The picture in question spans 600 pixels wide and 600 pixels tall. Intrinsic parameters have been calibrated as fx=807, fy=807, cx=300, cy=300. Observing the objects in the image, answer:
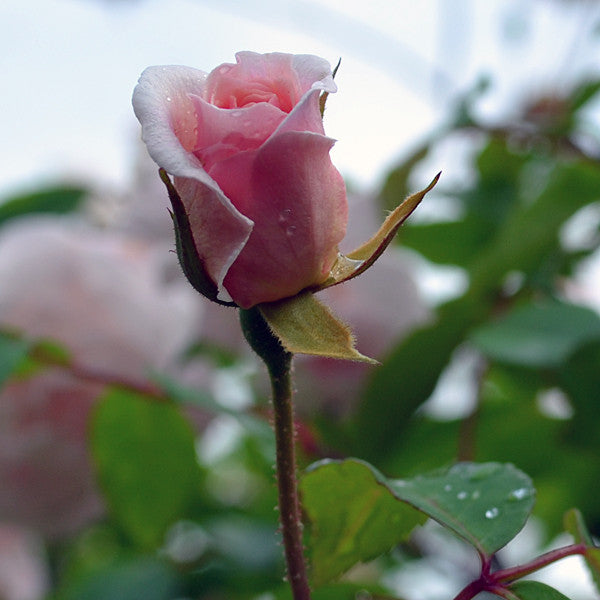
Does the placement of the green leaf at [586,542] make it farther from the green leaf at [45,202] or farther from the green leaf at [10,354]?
the green leaf at [45,202]

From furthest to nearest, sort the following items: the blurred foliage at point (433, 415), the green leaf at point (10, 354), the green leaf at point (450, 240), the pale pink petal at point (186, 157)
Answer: the green leaf at point (450, 240) → the blurred foliage at point (433, 415) → the green leaf at point (10, 354) → the pale pink petal at point (186, 157)

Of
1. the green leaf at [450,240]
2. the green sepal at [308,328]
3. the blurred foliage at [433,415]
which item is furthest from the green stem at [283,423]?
the green leaf at [450,240]

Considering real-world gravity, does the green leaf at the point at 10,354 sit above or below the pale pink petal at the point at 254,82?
below

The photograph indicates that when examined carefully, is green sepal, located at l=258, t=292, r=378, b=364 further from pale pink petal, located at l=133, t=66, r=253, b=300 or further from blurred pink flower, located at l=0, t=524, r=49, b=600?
blurred pink flower, located at l=0, t=524, r=49, b=600

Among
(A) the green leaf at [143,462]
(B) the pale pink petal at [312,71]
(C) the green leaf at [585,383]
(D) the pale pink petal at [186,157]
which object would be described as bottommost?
(A) the green leaf at [143,462]

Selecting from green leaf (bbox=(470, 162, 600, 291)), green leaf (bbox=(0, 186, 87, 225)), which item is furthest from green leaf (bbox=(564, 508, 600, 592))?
green leaf (bbox=(0, 186, 87, 225))

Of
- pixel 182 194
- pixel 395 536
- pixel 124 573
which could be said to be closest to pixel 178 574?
pixel 124 573

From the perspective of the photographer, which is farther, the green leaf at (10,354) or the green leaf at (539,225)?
the green leaf at (539,225)

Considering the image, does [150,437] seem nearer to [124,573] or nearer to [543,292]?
[124,573]
